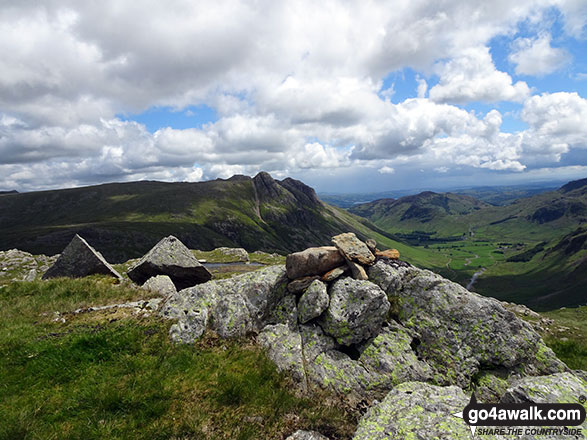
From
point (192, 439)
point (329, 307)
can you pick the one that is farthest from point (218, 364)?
point (329, 307)

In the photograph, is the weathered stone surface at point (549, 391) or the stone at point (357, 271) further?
the stone at point (357, 271)

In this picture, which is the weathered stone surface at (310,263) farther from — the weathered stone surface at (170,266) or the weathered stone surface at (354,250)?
the weathered stone surface at (170,266)

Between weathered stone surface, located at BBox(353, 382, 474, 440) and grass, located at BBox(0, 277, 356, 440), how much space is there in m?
1.09

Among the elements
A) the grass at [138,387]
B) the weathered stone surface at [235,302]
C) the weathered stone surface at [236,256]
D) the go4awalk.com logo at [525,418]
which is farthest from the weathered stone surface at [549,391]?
the weathered stone surface at [236,256]

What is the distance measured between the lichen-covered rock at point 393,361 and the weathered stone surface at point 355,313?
72 centimetres

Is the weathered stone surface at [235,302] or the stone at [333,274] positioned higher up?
the stone at [333,274]

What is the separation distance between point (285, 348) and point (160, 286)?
13819 mm

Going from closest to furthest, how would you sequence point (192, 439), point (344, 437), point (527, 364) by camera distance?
point (192, 439), point (344, 437), point (527, 364)

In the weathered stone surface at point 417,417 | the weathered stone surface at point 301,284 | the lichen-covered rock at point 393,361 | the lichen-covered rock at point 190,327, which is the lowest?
the lichen-covered rock at point 393,361

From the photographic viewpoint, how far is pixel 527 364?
15.2 metres

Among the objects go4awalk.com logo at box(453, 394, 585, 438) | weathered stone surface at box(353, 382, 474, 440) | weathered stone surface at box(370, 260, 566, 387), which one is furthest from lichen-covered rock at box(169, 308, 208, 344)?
go4awalk.com logo at box(453, 394, 585, 438)

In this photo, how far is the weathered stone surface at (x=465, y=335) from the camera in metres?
14.9

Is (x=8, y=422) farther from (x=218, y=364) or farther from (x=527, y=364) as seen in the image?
(x=527, y=364)

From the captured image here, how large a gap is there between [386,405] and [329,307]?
19.7ft
